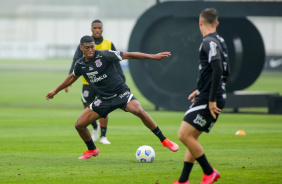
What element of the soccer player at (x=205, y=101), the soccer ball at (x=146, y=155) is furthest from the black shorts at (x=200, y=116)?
the soccer ball at (x=146, y=155)

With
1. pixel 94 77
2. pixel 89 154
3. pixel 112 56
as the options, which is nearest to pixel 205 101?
pixel 112 56

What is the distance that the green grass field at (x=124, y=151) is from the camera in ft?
29.6

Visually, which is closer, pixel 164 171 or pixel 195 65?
pixel 164 171

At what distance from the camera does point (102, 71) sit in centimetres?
1078

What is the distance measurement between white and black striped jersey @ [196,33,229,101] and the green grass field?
136cm

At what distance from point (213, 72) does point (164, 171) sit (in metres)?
2.36

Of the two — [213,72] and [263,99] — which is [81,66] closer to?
[213,72]

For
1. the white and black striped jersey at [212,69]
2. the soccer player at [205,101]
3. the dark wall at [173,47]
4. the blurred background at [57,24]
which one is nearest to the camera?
the white and black striped jersey at [212,69]

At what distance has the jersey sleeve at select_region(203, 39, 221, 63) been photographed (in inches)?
305

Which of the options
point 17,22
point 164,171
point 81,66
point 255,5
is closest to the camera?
point 164,171

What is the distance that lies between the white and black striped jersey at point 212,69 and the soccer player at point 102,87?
106 inches

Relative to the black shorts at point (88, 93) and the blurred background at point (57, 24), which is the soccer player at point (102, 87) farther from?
the blurred background at point (57, 24)

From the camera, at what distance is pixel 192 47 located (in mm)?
23109

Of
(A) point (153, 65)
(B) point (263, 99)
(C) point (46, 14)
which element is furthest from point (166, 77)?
(C) point (46, 14)
